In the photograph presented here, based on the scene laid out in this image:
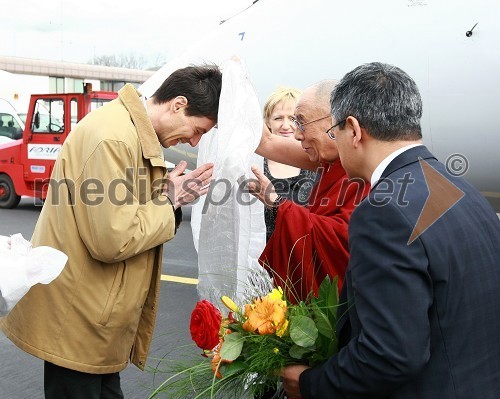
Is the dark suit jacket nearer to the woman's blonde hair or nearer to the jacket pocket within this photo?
the jacket pocket

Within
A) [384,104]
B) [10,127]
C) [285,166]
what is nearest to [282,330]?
[384,104]

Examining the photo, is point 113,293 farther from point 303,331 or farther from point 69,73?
point 69,73

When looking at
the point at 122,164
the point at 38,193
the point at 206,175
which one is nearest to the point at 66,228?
the point at 122,164

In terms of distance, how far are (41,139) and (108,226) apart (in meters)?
9.19

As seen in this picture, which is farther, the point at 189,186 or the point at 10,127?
the point at 10,127

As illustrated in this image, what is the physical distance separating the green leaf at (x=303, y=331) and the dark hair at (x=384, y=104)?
519mm

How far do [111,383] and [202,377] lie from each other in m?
0.79

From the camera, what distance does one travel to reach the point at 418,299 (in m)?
1.29

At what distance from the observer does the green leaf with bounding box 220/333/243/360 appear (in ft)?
5.39

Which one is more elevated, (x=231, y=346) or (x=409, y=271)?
(x=409, y=271)

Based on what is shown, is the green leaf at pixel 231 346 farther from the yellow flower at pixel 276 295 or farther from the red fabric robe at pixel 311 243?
the red fabric robe at pixel 311 243

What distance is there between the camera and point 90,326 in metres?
2.16

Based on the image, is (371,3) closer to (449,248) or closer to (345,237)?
(345,237)

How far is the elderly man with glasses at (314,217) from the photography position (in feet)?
6.87
